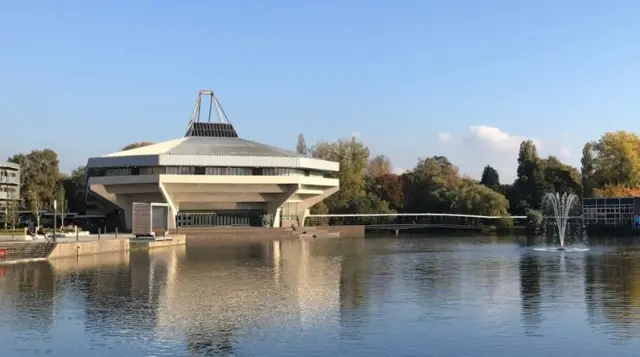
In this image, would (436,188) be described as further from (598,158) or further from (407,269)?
(407,269)

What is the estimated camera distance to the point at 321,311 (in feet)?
63.4

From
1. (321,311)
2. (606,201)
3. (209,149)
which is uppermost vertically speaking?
(209,149)

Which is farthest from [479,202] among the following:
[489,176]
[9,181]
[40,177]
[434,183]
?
[9,181]

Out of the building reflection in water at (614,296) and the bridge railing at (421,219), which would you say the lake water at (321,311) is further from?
the bridge railing at (421,219)

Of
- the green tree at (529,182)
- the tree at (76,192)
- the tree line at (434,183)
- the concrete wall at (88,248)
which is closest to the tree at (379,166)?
the tree line at (434,183)

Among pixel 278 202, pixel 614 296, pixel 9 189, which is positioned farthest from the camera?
pixel 9 189

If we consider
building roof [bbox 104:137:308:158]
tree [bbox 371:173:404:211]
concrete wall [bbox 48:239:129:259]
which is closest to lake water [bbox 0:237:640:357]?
concrete wall [bbox 48:239:129:259]

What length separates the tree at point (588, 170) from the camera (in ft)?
318

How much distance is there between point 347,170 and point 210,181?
29.0m

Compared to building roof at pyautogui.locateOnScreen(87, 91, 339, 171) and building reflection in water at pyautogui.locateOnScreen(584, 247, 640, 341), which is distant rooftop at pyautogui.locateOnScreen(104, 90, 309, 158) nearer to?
building roof at pyautogui.locateOnScreen(87, 91, 339, 171)

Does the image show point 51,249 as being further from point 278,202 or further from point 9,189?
point 9,189

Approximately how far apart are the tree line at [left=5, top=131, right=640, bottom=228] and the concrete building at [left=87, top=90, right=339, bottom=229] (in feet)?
29.2

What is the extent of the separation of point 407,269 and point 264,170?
53.9 m

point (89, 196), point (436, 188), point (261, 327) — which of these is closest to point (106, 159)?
point (89, 196)
